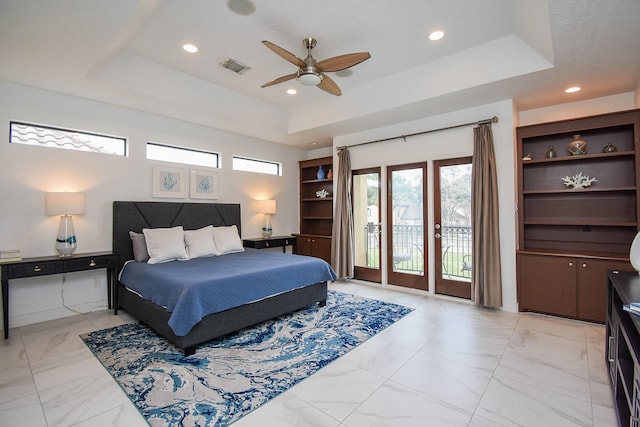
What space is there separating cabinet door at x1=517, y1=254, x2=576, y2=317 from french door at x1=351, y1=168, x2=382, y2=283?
6.94ft

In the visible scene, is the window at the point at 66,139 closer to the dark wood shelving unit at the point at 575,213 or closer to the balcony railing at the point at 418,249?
the balcony railing at the point at 418,249

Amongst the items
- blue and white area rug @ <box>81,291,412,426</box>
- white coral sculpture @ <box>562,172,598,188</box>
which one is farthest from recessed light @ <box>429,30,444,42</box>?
blue and white area rug @ <box>81,291,412,426</box>

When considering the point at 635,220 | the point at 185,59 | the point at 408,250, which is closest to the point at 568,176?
the point at 635,220

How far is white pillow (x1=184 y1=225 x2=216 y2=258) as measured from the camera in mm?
4242

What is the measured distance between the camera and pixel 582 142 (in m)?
3.68

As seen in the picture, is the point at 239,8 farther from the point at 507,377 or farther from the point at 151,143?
the point at 507,377

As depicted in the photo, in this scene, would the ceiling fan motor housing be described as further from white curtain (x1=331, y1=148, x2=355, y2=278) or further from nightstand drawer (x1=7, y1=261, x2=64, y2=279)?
nightstand drawer (x1=7, y1=261, x2=64, y2=279)

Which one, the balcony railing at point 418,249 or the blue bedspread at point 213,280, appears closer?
the blue bedspread at point 213,280

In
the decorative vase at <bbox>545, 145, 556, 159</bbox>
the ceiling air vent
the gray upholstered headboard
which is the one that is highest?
the ceiling air vent

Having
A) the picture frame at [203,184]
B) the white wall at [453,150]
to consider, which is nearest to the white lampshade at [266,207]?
the picture frame at [203,184]

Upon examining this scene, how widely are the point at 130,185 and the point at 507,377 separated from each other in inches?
193

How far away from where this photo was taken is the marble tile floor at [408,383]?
6.28 ft

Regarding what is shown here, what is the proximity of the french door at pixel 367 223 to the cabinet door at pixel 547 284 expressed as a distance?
212cm

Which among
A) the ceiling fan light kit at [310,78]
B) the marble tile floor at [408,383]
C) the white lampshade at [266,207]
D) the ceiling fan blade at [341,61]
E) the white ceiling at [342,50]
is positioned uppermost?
the white ceiling at [342,50]
